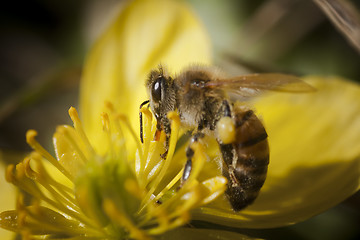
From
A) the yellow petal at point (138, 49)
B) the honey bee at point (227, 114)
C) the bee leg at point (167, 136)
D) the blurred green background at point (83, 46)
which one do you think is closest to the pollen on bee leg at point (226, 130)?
the honey bee at point (227, 114)

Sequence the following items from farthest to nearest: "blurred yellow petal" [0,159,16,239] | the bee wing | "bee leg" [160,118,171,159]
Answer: "blurred yellow petal" [0,159,16,239]
"bee leg" [160,118,171,159]
the bee wing

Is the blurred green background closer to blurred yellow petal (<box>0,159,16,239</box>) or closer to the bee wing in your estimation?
blurred yellow petal (<box>0,159,16,239</box>)

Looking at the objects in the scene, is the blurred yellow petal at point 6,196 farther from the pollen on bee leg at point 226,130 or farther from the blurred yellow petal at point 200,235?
the pollen on bee leg at point 226,130

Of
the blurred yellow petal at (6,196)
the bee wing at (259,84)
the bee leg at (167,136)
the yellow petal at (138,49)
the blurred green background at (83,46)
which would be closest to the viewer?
the bee wing at (259,84)

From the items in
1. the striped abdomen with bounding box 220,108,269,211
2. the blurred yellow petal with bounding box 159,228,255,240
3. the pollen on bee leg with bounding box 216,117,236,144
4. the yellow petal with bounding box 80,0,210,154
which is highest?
the yellow petal with bounding box 80,0,210,154

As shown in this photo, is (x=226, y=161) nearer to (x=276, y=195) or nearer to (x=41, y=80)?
(x=276, y=195)

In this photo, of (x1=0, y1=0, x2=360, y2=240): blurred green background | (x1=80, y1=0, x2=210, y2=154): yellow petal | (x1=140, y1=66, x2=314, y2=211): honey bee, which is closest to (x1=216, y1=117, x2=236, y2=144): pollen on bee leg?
(x1=140, y1=66, x2=314, y2=211): honey bee

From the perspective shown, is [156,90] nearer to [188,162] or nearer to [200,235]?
[188,162]
